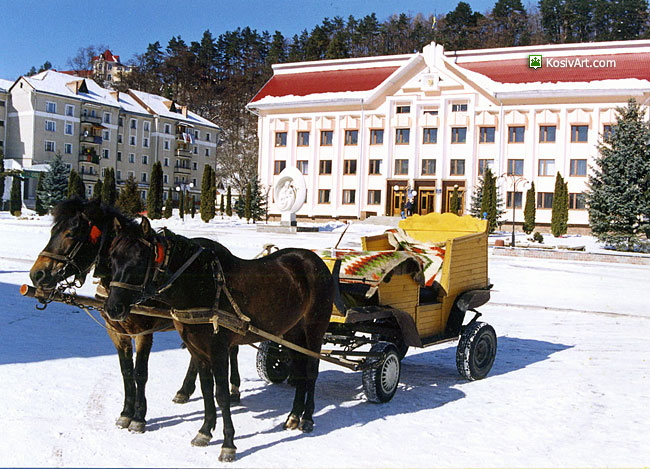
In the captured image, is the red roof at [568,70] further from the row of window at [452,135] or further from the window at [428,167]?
the window at [428,167]

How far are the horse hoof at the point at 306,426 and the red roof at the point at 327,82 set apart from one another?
173 feet

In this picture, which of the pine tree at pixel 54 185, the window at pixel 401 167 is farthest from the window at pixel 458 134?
the pine tree at pixel 54 185

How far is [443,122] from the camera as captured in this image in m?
53.5

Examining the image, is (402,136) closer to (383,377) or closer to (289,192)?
(289,192)

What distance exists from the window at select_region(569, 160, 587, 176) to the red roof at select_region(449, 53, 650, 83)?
6.26m

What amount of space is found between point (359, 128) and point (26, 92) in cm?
3640

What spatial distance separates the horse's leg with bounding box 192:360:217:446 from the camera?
17.1 ft

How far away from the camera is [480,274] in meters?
8.99

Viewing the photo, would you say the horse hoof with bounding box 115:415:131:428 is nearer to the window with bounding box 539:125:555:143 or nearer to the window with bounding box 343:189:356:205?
the window with bounding box 539:125:555:143

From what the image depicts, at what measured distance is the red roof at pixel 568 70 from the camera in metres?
50.0

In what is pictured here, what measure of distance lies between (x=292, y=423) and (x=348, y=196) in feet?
170

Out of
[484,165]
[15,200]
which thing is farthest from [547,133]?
[15,200]

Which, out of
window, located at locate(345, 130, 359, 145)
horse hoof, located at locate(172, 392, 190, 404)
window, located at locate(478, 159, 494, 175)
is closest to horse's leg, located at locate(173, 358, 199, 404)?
horse hoof, located at locate(172, 392, 190, 404)

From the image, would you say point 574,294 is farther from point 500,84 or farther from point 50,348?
point 500,84
